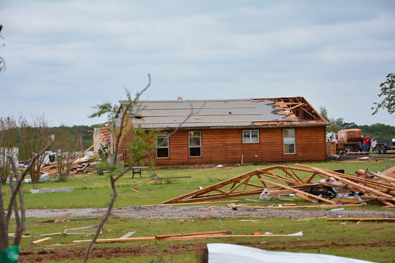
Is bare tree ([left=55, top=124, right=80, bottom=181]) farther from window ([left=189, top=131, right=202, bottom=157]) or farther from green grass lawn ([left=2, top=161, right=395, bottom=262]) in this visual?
green grass lawn ([left=2, top=161, right=395, bottom=262])

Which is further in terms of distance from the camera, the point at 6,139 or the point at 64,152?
the point at 64,152

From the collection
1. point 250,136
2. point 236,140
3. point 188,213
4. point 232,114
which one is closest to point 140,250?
point 188,213

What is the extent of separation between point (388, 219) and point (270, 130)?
Answer: 70.7 feet

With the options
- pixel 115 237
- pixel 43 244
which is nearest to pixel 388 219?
pixel 115 237

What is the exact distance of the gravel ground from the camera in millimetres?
9806

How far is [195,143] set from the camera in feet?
98.6

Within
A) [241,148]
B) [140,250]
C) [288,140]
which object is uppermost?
[288,140]

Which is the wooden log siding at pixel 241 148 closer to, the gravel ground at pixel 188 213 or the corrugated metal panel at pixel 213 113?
the corrugated metal panel at pixel 213 113

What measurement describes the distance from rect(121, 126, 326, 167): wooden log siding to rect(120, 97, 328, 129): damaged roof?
675mm

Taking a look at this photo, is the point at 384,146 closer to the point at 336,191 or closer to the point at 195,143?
the point at 195,143

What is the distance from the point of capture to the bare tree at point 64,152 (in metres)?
24.4

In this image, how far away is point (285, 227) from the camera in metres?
8.22

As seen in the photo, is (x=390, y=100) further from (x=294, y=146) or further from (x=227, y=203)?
(x=227, y=203)

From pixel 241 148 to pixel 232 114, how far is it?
136 inches
